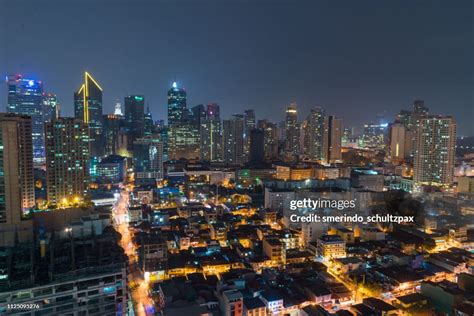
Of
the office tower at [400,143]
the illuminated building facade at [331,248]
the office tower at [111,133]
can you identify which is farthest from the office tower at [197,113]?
the illuminated building facade at [331,248]

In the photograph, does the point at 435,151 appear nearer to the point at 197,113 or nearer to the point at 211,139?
the point at 211,139

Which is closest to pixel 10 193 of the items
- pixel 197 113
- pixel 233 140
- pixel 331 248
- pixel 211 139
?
pixel 331 248

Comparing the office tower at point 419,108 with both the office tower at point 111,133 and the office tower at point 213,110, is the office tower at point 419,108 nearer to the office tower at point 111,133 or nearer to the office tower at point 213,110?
the office tower at point 213,110

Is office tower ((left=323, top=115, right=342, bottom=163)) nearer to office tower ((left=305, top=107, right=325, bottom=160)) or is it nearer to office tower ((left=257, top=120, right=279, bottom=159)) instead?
office tower ((left=305, top=107, right=325, bottom=160))

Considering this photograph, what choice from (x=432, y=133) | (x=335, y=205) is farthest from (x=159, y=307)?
(x=432, y=133)

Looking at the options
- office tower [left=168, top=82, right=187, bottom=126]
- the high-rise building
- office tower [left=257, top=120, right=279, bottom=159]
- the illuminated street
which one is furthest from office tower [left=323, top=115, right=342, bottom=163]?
the illuminated street

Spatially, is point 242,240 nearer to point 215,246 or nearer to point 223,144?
point 215,246
